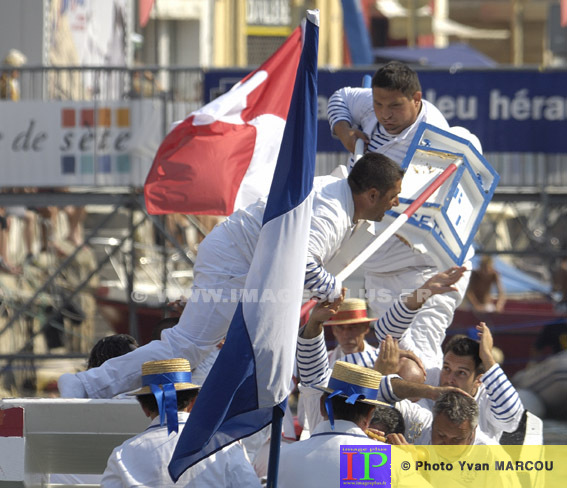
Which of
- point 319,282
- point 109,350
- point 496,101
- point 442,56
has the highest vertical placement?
point 442,56

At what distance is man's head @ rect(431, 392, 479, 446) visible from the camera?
6.14 m

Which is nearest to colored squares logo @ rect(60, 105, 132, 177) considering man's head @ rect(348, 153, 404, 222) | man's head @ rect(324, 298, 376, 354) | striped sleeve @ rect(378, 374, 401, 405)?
man's head @ rect(324, 298, 376, 354)

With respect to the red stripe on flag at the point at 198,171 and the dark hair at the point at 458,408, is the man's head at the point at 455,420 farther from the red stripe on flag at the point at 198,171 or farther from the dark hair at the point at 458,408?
the red stripe on flag at the point at 198,171

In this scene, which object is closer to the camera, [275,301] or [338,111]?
[275,301]

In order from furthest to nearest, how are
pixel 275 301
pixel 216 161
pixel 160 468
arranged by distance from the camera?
pixel 216 161 → pixel 275 301 → pixel 160 468

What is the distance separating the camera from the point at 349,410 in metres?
5.57

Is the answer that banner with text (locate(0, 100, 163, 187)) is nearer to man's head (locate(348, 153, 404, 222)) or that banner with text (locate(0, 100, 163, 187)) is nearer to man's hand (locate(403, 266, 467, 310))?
man's hand (locate(403, 266, 467, 310))

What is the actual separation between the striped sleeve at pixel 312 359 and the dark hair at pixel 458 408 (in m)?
0.73

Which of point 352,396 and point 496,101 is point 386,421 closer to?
point 352,396

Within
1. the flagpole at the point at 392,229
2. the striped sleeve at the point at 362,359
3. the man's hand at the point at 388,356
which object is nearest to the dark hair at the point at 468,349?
the man's hand at the point at 388,356

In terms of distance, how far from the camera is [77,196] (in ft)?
42.0

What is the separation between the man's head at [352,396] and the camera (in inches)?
219

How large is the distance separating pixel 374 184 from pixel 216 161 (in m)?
3.49

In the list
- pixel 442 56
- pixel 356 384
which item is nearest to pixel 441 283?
pixel 356 384
